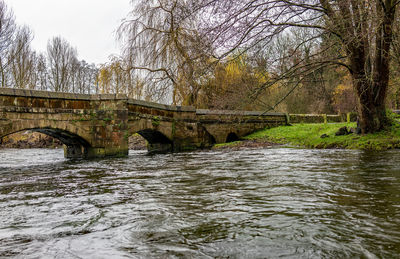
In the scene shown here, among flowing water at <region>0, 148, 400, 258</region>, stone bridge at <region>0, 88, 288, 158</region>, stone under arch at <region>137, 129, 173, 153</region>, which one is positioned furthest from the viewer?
stone under arch at <region>137, 129, 173, 153</region>

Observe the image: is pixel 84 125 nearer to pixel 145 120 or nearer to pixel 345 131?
pixel 145 120

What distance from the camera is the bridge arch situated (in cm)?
842

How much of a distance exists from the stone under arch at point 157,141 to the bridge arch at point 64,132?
9.33ft

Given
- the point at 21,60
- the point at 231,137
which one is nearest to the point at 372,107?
the point at 231,137

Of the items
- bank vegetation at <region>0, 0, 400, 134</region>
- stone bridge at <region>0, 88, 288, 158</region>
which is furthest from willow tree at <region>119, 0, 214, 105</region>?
stone bridge at <region>0, 88, 288, 158</region>

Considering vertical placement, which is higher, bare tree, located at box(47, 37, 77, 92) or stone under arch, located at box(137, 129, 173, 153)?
bare tree, located at box(47, 37, 77, 92)

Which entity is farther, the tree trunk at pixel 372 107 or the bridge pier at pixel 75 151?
the bridge pier at pixel 75 151

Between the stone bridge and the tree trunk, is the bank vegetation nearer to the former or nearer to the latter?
the tree trunk

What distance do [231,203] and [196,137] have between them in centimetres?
1188

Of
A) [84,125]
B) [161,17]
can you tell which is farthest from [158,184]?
[161,17]

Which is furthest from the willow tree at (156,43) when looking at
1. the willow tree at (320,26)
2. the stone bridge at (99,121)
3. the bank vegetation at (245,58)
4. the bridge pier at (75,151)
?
the willow tree at (320,26)

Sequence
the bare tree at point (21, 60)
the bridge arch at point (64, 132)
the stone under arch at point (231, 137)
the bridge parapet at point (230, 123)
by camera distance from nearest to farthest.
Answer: the bridge arch at point (64, 132) < the bridge parapet at point (230, 123) < the stone under arch at point (231, 137) < the bare tree at point (21, 60)

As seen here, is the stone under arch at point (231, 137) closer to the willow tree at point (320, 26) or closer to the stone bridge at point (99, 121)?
the stone bridge at point (99, 121)

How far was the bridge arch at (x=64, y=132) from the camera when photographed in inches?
332
